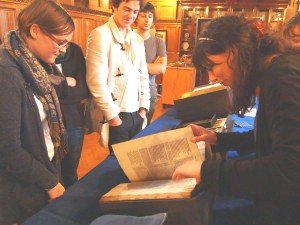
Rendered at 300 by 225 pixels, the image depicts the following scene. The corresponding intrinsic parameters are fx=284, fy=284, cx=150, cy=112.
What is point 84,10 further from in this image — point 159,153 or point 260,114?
point 260,114

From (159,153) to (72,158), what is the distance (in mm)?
819

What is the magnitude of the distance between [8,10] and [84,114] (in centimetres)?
262

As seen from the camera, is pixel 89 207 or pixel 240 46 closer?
pixel 240 46

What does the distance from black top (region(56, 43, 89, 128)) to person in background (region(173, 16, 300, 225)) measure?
85 cm

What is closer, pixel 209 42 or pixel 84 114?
pixel 209 42

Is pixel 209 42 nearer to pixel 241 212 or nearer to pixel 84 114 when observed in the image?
pixel 241 212

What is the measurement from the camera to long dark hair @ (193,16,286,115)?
0.67 meters

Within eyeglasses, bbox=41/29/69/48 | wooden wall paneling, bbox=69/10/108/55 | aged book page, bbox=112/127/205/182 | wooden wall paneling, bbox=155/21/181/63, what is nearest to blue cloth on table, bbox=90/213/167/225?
aged book page, bbox=112/127/205/182

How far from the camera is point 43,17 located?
1.03 m

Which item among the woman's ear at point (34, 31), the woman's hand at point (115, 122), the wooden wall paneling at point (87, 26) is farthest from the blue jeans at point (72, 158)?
the wooden wall paneling at point (87, 26)

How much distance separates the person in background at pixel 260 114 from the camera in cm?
56

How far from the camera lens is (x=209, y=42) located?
701 millimetres

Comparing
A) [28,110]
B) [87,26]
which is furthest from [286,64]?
[87,26]

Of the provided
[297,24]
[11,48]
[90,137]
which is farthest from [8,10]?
[297,24]
